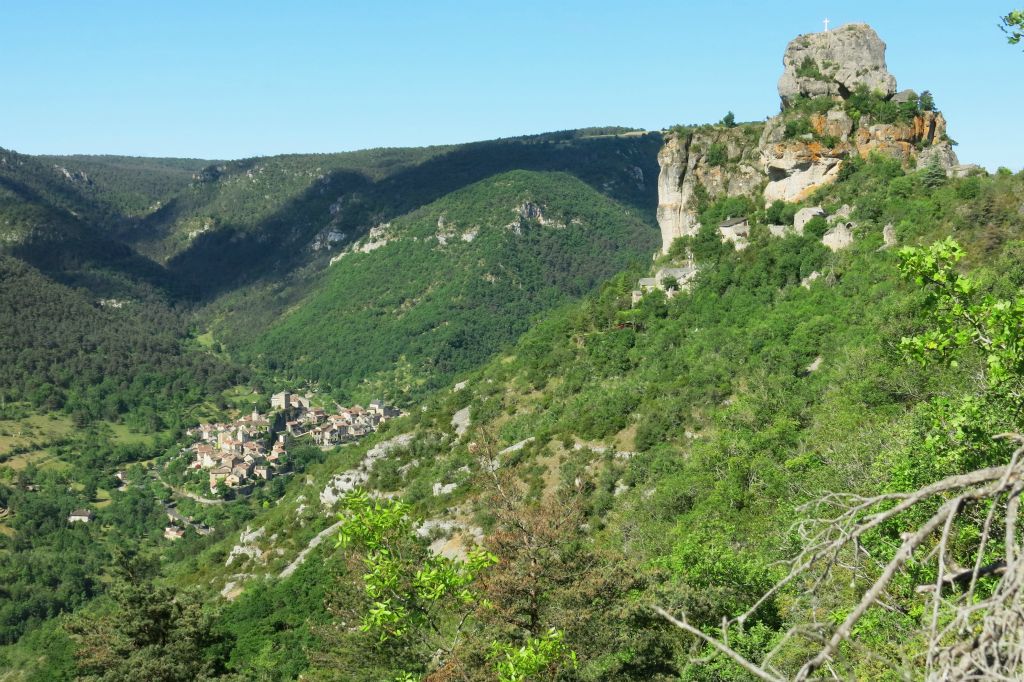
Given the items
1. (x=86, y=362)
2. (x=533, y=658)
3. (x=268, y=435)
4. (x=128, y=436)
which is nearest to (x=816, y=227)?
(x=533, y=658)

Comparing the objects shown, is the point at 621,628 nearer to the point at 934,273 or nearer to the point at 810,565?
the point at 934,273

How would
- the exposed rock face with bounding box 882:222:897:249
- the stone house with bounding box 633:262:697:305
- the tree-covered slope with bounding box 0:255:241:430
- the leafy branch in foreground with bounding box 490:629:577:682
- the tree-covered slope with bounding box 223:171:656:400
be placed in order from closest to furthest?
the leafy branch in foreground with bounding box 490:629:577:682
the exposed rock face with bounding box 882:222:897:249
the stone house with bounding box 633:262:697:305
the tree-covered slope with bounding box 0:255:241:430
the tree-covered slope with bounding box 223:171:656:400

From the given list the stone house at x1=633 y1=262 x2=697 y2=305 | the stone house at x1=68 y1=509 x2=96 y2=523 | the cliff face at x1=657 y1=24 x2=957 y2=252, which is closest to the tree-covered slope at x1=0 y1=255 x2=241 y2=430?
the stone house at x1=68 y1=509 x2=96 y2=523

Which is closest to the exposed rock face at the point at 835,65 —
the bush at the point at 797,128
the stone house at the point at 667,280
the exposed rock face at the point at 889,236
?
the bush at the point at 797,128

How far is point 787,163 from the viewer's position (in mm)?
41531

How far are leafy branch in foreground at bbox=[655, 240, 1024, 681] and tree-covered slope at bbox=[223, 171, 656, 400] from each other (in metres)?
123

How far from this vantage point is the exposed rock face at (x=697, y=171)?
45.1 meters

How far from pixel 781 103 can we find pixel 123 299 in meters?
190

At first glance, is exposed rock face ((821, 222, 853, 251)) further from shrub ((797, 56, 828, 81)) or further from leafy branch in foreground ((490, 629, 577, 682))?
leafy branch in foreground ((490, 629, 577, 682))

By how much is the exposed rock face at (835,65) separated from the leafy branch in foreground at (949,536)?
125 feet

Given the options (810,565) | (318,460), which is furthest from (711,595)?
(318,460)

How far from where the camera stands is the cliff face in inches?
1569

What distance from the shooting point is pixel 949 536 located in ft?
14.9

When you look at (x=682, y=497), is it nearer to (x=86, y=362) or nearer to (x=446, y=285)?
(x=446, y=285)
